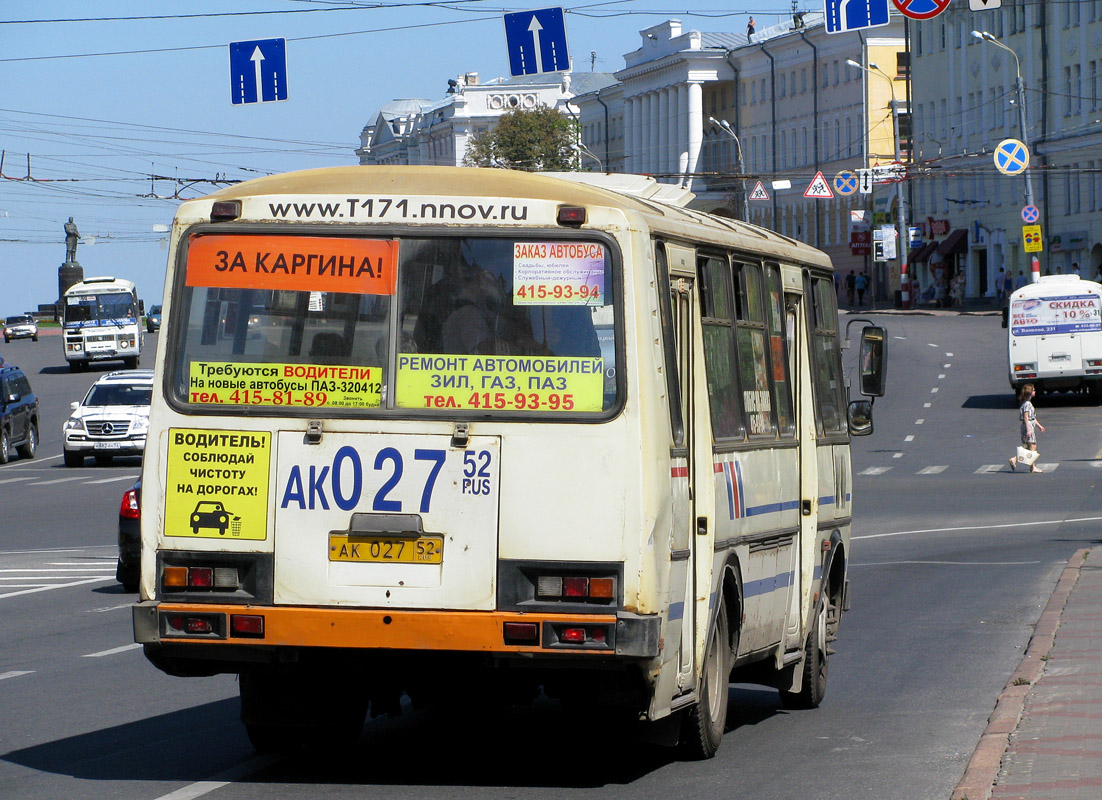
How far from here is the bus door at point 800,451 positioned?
10781mm

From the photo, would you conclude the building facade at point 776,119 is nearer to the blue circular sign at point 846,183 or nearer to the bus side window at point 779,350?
the blue circular sign at point 846,183

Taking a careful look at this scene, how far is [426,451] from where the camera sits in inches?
321

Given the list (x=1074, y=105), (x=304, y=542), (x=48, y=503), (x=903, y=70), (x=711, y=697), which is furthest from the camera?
→ (x=903, y=70)

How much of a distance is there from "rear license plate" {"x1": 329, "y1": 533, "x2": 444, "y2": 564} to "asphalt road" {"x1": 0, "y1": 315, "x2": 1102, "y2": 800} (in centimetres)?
76

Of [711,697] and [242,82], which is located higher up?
[242,82]

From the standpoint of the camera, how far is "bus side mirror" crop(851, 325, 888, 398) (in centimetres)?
1193

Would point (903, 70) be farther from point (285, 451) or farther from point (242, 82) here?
point (285, 451)

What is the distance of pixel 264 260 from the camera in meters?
8.48

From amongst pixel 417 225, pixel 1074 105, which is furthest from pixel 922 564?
pixel 1074 105

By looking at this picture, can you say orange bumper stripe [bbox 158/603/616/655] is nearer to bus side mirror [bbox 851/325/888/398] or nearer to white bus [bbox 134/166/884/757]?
white bus [bbox 134/166/884/757]

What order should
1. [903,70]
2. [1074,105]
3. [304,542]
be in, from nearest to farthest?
[304,542]
[1074,105]
[903,70]

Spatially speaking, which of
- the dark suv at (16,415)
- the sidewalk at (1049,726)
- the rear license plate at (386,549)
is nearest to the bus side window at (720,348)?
the rear license plate at (386,549)

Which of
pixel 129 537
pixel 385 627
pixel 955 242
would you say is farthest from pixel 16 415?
pixel 955 242

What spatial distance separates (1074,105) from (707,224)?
74.1 m
